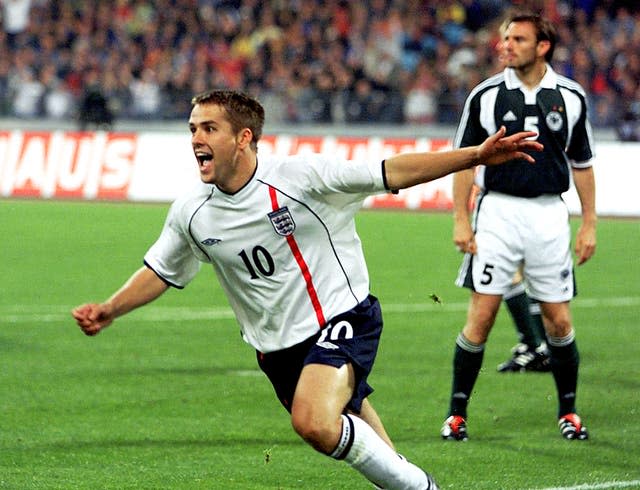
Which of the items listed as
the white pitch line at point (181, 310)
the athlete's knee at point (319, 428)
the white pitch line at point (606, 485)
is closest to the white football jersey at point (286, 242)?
the athlete's knee at point (319, 428)

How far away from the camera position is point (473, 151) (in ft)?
17.3

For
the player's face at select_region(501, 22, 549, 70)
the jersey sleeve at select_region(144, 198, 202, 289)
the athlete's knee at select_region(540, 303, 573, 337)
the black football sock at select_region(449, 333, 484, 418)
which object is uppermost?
the player's face at select_region(501, 22, 549, 70)

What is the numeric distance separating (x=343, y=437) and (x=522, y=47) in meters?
3.08

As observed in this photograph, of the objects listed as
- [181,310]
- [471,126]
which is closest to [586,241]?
[471,126]

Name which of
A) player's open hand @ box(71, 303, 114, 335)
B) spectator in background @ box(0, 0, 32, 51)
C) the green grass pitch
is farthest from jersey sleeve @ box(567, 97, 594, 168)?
spectator in background @ box(0, 0, 32, 51)

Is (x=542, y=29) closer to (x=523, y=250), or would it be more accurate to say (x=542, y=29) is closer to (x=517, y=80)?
(x=517, y=80)

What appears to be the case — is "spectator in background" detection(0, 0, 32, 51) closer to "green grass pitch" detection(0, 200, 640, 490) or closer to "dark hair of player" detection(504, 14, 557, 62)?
"green grass pitch" detection(0, 200, 640, 490)

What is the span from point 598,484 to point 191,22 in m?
25.0

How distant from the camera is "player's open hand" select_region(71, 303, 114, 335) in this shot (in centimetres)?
583

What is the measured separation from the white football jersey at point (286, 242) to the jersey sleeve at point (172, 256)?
0.43 ft

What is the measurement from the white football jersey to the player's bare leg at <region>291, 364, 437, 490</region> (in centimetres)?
36

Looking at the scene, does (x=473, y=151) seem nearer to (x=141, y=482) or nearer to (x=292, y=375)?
(x=292, y=375)

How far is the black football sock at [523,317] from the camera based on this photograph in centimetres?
987

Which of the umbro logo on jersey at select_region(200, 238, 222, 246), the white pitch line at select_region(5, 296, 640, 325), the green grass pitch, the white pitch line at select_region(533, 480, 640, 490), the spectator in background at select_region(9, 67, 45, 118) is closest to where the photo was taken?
the umbro logo on jersey at select_region(200, 238, 222, 246)
